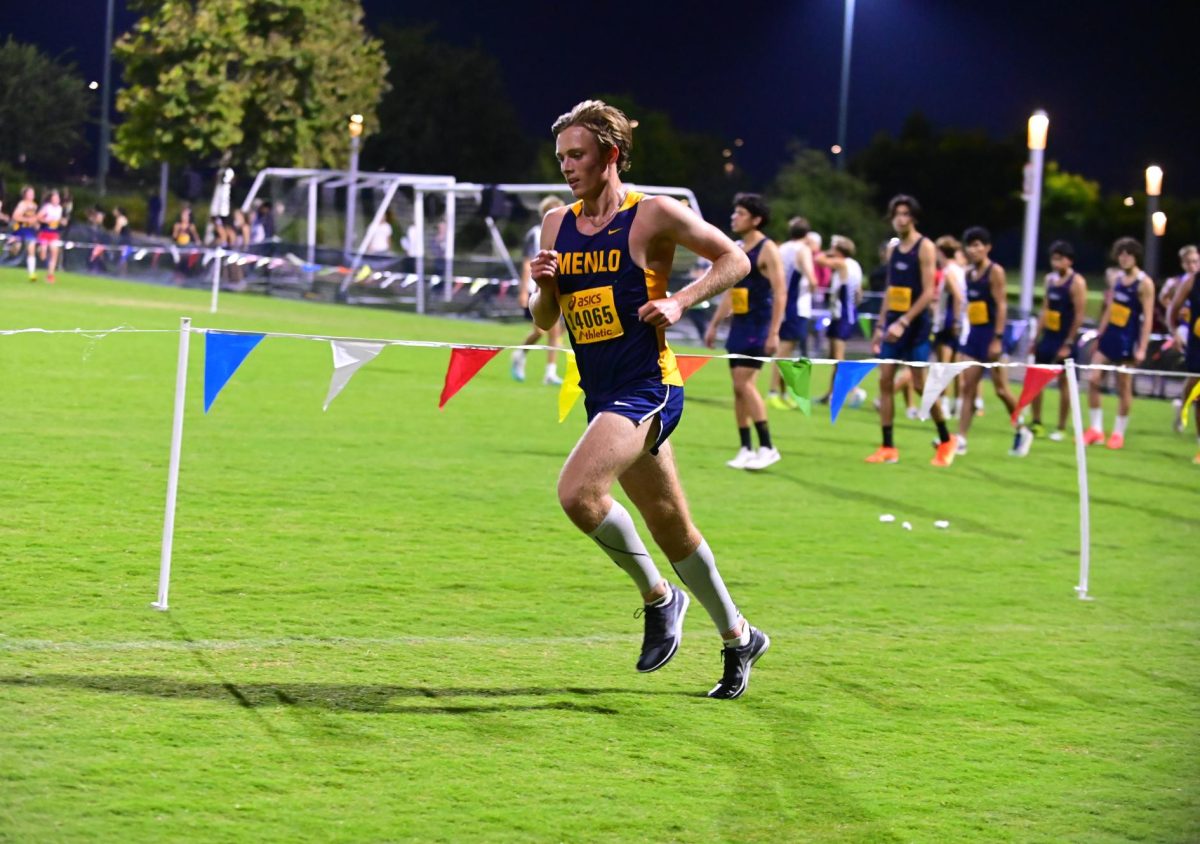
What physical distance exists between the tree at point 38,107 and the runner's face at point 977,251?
43.6 feet

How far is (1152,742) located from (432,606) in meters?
3.11

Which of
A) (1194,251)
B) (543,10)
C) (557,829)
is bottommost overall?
(557,829)

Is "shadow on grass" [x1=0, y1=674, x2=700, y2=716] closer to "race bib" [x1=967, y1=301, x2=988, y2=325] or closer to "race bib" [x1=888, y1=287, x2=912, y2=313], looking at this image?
"race bib" [x1=888, y1=287, x2=912, y2=313]

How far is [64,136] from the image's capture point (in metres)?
28.5

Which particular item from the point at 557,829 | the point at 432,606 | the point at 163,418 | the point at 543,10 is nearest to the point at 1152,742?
the point at 557,829

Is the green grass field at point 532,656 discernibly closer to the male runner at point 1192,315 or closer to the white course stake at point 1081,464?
the white course stake at point 1081,464

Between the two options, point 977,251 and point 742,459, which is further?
point 977,251

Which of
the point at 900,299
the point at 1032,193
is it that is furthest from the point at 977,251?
the point at 1032,193

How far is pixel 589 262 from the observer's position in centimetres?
564

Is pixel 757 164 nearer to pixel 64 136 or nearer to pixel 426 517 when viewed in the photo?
pixel 64 136

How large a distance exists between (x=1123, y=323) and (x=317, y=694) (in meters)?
13.1

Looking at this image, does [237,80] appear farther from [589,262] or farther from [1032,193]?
[589,262]

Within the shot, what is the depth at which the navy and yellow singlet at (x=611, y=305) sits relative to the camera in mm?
5605

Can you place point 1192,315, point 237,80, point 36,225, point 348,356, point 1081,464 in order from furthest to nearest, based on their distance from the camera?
point 237,80, point 36,225, point 1192,315, point 1081,464, point 348,356
